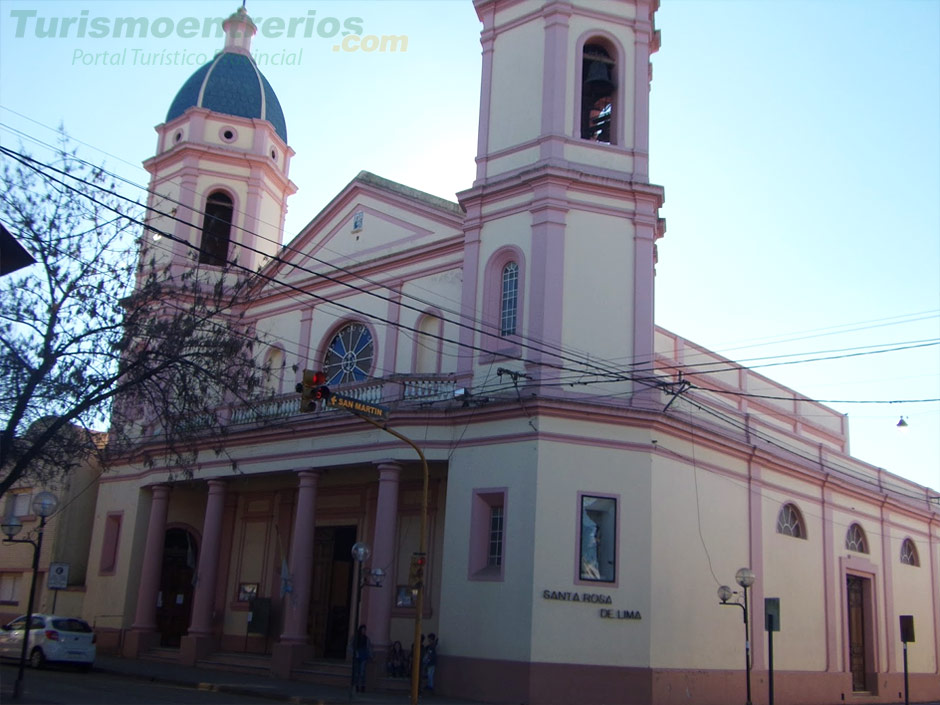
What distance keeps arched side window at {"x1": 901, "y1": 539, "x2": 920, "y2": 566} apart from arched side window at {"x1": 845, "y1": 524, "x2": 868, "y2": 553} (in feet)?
11.8

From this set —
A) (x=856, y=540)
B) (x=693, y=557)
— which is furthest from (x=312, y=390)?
(x=856, y=540)

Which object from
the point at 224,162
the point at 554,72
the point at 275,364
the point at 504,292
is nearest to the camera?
the point at 504,292

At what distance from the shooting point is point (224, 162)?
33.2m

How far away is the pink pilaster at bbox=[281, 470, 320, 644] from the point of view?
2447cm

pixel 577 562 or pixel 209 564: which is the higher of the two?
pixel 577 562

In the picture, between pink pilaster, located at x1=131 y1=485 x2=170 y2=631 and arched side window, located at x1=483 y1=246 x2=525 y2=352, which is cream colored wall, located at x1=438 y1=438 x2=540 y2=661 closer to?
arched side window, located at x1=483 y1=246 x2=525 y2=352

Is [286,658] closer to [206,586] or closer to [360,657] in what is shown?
[360,657]

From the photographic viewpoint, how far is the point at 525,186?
24.0m

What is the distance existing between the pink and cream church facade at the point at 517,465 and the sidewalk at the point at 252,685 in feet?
2.75

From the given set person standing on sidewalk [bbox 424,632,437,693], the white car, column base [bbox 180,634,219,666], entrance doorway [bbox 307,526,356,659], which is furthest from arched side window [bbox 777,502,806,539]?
the white car

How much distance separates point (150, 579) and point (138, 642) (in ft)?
5.64

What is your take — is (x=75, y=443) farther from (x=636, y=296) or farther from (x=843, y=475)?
(x=843, y=475)

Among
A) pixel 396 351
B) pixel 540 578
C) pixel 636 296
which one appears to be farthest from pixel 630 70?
pixel 540 578

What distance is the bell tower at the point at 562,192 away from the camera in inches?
910
